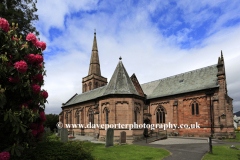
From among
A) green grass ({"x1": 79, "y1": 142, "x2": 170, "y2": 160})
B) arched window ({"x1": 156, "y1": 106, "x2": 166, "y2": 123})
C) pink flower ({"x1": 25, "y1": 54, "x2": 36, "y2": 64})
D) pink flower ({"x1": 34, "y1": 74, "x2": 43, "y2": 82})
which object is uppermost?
pink flower ({"x1": 25, "y1": 54, "x2": 36, "y2": 64})

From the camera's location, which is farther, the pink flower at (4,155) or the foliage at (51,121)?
the foliage at (51,121)

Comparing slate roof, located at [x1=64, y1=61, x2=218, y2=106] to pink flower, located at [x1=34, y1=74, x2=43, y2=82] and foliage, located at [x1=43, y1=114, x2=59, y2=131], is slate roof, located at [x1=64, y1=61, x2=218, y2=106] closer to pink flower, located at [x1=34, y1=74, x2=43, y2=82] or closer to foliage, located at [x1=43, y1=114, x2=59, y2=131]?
pink flower, located at [x1=34, y1=74, x2=43, y2=82]

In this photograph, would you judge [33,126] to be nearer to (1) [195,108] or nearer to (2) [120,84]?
(2) [120,84]

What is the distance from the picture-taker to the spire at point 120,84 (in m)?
24.6

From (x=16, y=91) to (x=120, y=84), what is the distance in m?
20.1

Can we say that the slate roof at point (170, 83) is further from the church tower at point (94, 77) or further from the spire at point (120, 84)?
the church tower at point (94, 77)

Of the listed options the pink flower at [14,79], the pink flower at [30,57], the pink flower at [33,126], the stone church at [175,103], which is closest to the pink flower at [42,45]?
the pink flower at [30,57]

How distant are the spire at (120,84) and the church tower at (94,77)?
2345 cm

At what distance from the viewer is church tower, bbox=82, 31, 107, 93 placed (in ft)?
163

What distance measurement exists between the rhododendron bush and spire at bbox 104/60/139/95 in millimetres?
18365

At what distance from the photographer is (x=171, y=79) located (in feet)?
111

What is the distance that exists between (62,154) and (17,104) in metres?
2.90

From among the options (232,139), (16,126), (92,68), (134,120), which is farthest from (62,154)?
(92,68)

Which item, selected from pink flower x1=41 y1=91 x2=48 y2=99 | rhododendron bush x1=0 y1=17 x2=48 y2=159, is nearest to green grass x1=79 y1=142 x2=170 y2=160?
pink flower x1=41 y1=91 x2=48 y2=99
